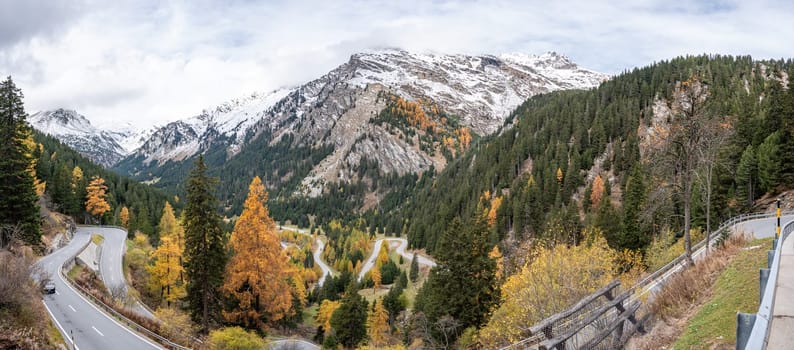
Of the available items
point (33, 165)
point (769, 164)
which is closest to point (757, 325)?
point (769, 164)

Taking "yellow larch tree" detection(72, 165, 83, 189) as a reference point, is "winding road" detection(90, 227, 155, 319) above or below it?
below

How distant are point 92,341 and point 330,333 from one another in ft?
101

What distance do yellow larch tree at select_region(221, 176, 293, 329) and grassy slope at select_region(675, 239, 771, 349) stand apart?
80.9 ft

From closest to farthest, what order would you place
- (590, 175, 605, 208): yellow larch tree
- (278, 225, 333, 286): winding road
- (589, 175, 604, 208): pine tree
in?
(590, 175, 605, 208): yellow larch tree, (589, 175, 604, 208): pine tree, (278, 225, 333, 286): winding road

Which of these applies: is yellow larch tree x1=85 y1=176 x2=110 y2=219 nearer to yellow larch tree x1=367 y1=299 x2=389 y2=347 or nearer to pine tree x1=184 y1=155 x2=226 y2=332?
yellow larch tree x1=367 y1=299 x2=389 y2=347

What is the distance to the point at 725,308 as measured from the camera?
32.8ft

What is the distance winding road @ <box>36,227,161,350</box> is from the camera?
25.4 metres

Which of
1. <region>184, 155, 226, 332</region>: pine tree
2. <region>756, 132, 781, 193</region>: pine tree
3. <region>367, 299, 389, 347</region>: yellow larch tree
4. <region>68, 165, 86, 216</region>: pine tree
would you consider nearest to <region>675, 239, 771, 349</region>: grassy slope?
<region>184, 155, 226, 332</region>: pine tree

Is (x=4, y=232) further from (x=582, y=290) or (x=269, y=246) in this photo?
(x=582, y=290)

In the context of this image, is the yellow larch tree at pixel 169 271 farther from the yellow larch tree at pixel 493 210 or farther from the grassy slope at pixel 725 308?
the yellow larch tree at pixel 493 210

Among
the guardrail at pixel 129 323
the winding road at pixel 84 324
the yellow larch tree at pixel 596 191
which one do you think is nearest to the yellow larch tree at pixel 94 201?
the winding road at pixel 84 324

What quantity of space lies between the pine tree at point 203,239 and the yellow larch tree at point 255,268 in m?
0.91

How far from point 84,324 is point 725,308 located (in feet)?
109

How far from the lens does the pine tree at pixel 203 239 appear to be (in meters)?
29.3
